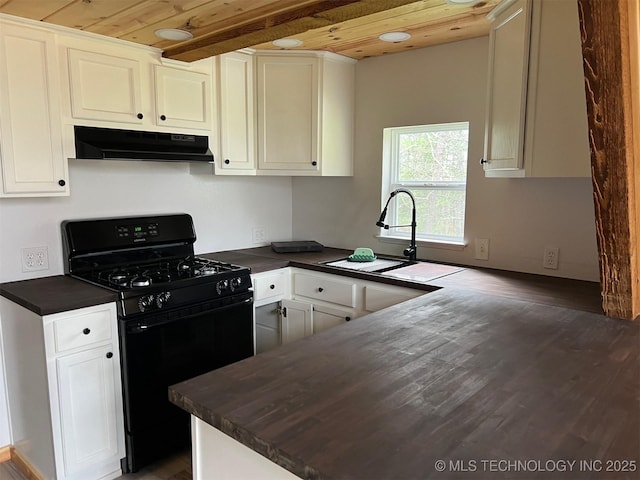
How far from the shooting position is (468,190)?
2.78 m

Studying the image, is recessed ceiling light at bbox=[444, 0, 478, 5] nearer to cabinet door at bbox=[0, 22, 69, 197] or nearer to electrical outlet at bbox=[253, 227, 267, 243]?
cabinet door at bbox=[0, 22, 69, 197]

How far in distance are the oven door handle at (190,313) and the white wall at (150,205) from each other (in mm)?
714

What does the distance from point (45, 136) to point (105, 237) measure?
0.62m

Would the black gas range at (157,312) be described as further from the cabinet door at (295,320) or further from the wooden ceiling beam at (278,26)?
the wooden ceiling beam at (278,26)

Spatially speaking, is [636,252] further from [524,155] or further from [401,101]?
[401,101]

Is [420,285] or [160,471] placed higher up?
[420,285]

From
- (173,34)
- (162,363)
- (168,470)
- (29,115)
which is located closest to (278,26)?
(173,34)

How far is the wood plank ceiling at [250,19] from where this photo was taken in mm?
1937

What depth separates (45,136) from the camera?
2213mm

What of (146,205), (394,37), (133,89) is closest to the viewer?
(133,89)

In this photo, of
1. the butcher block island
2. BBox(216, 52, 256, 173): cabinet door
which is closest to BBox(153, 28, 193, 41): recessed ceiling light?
BBox(216, 52, 256, 173): cabinet door

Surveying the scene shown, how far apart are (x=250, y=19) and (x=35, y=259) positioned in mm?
1637

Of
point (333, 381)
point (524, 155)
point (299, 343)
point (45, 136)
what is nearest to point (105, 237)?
point (45, 136)

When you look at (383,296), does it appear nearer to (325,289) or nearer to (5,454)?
(325,289)
